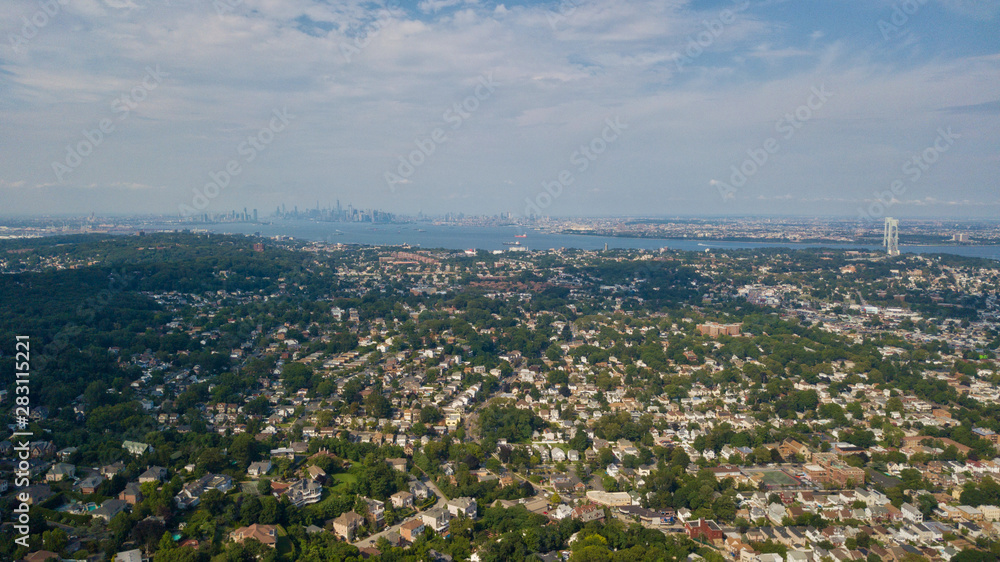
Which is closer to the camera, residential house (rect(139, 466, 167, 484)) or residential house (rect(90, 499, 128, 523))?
residential house (rect(90, 499, 128, 523))

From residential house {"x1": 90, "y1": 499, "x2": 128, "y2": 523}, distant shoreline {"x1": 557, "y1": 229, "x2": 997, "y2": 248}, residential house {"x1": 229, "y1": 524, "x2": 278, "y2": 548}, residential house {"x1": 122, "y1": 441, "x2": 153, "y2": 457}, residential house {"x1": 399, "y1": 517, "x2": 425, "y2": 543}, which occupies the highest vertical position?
distant shoreline {"x1": 557, "y1": 229, "x2": 997, "y2": 248}

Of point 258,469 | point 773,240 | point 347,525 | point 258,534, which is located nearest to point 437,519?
point 347,525

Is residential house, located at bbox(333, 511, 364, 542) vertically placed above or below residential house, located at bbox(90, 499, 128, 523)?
below

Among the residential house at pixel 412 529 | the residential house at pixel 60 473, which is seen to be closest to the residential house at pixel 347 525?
the residential house at pixel 412 529

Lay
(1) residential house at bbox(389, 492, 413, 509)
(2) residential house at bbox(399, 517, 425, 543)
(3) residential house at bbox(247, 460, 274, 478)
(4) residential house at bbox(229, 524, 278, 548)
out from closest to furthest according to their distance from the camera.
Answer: (4) residential house at bbox(229, 524, 278, 548)
(2) residential house at bbox(399, 517, 425, 543)
(1) residential house at bbox(389, 492, 413, 509)
(3) residential house at bbox(247, 460, 274, 478)

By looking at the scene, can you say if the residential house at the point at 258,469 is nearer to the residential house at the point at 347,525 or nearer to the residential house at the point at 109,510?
the residential house at the point at 109,510

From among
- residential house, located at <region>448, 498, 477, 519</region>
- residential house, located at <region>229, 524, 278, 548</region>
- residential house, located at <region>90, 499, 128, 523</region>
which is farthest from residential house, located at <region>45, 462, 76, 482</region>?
residential house, located at <region>448, 498, 477, 519</region>

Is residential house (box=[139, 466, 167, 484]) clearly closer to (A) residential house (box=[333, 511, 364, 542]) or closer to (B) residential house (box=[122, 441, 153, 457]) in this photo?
(B) residential house (box=[122, 441, 153, 457])

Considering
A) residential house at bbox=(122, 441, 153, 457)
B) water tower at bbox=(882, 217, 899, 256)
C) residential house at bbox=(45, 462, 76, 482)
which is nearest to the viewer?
residential house at bbox=(45, 462, 76, 482)

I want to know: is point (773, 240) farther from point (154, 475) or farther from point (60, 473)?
point (60, 473)

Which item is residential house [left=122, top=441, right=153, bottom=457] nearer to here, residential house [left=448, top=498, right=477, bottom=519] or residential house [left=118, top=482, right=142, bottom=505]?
residential house [left=118, top=482, right=142, bottom=505]

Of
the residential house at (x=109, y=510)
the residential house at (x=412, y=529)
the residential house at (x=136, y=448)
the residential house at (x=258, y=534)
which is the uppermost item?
the residential house at (x=136, y=448)
